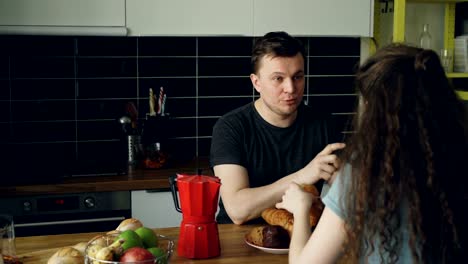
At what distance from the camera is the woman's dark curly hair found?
1.35 m

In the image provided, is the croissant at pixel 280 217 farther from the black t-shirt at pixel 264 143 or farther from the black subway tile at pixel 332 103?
the black subway tile at pixel 332 103

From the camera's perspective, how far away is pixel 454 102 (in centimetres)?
Result: 140

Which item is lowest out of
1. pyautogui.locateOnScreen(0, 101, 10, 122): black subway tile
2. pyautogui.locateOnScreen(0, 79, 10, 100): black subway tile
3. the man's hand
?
the man's hand

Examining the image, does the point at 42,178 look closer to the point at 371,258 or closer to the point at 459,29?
the point at 371,258

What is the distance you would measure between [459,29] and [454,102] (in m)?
2.27

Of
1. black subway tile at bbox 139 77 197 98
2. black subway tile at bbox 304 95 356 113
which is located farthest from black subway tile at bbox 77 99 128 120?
black subway tile at bbox 304 95 356 113

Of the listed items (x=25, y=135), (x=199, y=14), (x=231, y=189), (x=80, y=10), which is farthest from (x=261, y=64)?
(x=25, y=135)

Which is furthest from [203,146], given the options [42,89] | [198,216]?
[198,216]

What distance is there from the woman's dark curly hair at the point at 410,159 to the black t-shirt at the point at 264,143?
1058 mm

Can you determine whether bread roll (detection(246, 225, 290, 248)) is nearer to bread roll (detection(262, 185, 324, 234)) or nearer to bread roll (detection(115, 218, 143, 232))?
bread roll (detection(262, 185, 324, 234))

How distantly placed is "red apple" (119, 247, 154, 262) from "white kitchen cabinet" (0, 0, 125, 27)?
1766mm

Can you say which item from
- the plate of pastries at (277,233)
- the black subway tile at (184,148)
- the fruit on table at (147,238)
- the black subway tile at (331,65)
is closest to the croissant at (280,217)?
the plate of pastries at (277,233)

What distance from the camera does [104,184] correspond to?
296cm

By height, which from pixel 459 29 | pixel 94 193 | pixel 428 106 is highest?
pixel 459 29
